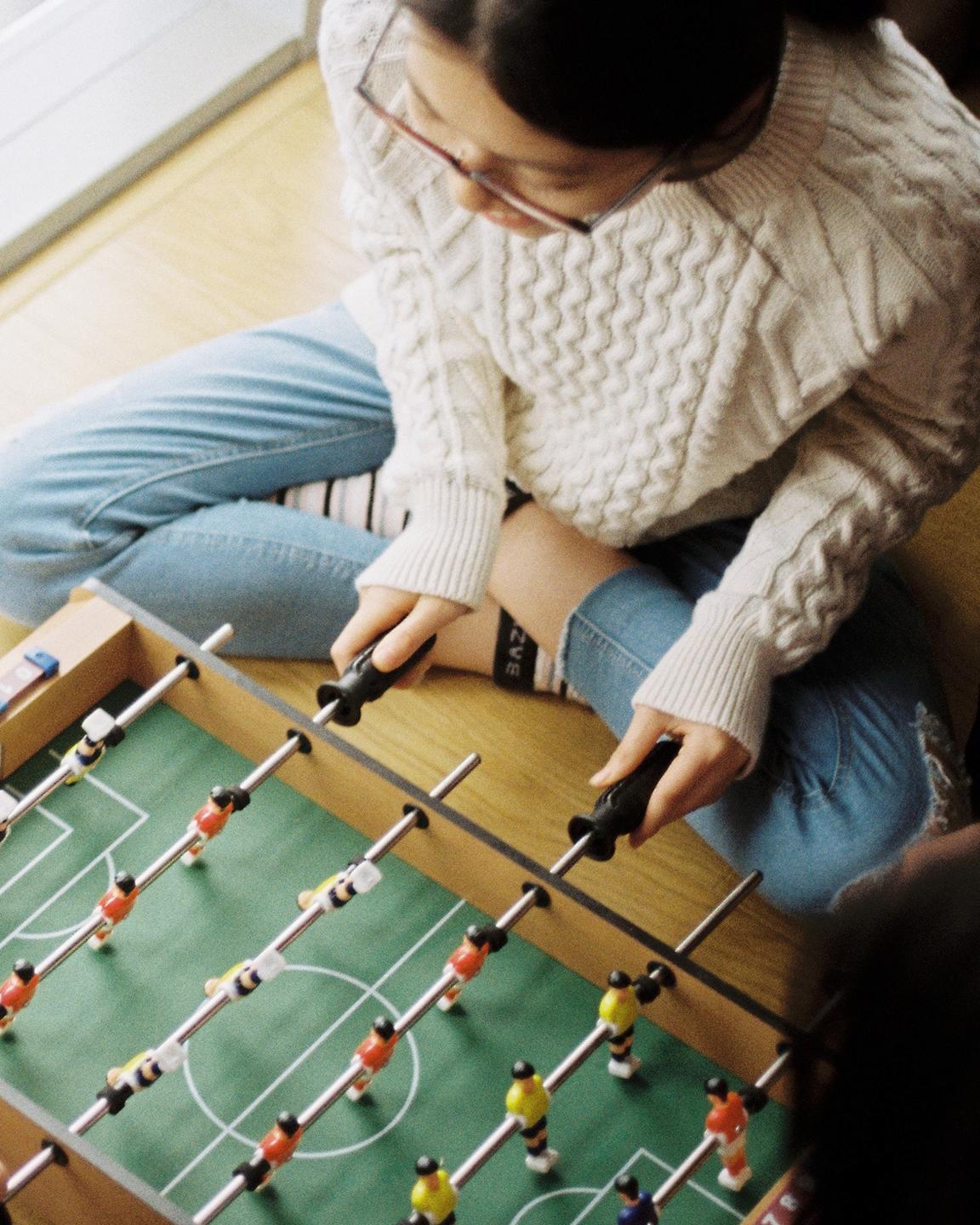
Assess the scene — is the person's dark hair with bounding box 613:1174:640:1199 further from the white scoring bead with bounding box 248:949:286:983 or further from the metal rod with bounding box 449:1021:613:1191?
the white scoring bead with bounding box 248:949:286:983

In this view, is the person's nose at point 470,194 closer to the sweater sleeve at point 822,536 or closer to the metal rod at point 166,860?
the sweater sleeve at point 822,536

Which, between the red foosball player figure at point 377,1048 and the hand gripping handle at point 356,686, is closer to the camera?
the red foosball player figure at point 377,1048

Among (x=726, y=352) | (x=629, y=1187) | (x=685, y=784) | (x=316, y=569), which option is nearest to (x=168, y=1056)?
(x=629, y=1187)

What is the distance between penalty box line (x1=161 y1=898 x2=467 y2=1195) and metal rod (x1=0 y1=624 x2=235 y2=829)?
29 cm

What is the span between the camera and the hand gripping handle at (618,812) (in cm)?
120

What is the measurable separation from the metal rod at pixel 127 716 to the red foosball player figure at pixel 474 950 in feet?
1.09

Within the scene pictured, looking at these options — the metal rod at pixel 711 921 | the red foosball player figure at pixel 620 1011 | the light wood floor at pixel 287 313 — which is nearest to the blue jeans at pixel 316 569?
the light wood floor at pixel 287 313

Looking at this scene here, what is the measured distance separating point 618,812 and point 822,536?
0.30 m

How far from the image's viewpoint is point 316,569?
5.12ft

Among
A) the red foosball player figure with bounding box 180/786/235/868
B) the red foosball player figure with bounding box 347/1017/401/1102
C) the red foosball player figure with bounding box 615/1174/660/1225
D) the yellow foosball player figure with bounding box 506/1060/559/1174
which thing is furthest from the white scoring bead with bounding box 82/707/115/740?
the red foosball player figure with bounding box 615/1174/660/1225

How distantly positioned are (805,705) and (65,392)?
3.30 feet

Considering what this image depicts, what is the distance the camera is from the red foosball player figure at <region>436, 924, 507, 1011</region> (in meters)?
1.18

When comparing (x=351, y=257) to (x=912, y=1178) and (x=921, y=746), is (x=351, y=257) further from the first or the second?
(x=912, y=1178)

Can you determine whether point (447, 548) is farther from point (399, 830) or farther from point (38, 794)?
point (38, 794)
